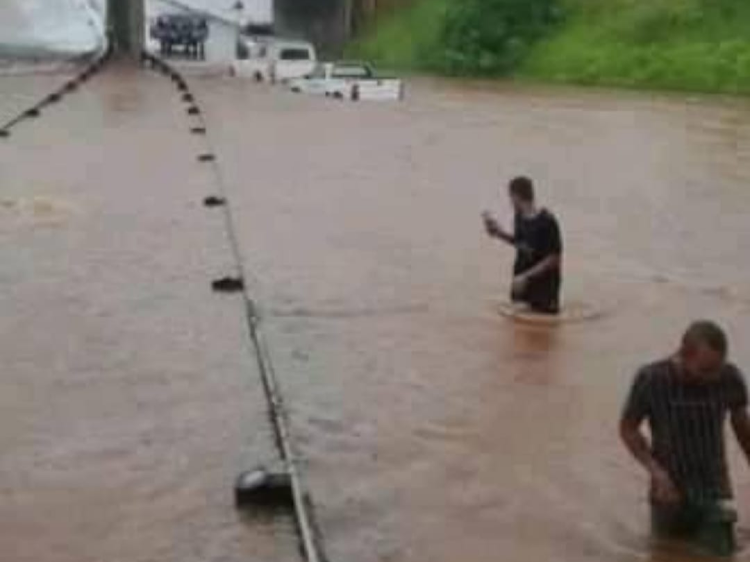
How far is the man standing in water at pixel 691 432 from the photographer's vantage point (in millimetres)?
8250

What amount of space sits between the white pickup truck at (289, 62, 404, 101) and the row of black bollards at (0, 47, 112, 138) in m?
5.96

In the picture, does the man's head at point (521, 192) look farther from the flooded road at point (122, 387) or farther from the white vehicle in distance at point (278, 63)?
the white vehicle in distance at point (278, 63)

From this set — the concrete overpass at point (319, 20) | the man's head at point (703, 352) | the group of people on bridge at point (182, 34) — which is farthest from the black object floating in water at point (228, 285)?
the group of people on bridge at point (182, 34)

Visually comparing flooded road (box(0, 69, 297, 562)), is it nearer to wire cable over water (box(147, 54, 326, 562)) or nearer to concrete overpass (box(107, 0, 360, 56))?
wire cable over water (box(147, 54, 326, 562))

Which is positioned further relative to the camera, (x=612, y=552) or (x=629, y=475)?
(x=629, y=475)

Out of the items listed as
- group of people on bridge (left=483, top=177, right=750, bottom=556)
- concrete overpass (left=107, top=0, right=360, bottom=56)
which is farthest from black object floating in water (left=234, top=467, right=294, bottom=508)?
concrete overpass (left=107, top=0, right=360, bottom=56)

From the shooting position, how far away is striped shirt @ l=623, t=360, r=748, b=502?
827 centimetres

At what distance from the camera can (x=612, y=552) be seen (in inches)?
346

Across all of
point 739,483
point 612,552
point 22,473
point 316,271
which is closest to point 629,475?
point 739,483

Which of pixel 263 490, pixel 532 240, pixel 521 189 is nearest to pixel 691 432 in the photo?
pixel 263 490

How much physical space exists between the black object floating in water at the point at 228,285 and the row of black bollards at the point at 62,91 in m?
16.1

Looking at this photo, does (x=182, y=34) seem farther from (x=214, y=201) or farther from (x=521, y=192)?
(x=521, y=192)

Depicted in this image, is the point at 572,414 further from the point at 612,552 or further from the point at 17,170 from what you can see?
the point at 17,170

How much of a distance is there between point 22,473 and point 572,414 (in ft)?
11.7
